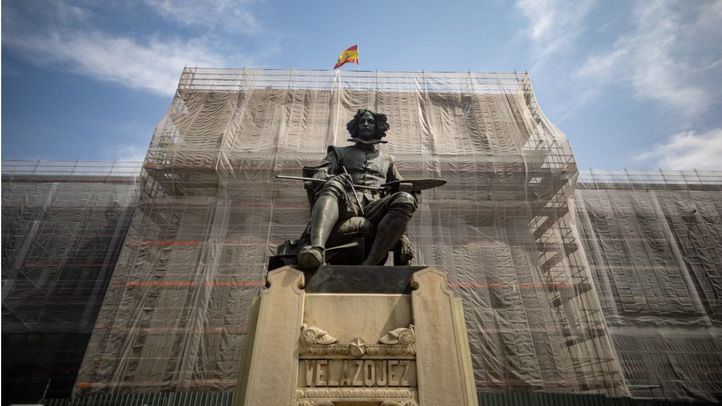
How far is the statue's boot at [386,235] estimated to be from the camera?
3.54m

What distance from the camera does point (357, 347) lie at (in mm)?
2449

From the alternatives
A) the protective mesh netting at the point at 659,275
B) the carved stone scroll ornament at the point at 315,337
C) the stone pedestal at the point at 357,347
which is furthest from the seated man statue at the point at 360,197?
the protective mesh netting at the point at 659,275

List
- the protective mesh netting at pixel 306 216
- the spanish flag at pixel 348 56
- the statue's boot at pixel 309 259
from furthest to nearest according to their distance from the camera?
the spanish flag at pixel 348 56, the protective mesh netting at pixel 306 216, the statue's boot at pixel 309 259

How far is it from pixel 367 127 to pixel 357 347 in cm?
309

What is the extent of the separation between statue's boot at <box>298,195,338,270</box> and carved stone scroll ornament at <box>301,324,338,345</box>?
606 millimetres

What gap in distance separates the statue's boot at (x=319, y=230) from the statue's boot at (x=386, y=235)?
45 centimetres

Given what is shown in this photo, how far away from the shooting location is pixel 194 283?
418 inches

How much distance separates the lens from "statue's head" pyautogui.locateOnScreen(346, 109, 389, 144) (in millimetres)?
4832

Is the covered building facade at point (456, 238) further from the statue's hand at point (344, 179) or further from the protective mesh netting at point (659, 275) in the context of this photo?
the statue's hand at point (344, 179)

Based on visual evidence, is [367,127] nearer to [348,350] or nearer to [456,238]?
[348,350]

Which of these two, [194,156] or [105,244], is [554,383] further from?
[105,244]

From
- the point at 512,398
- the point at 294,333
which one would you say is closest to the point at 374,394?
the point at 294,333

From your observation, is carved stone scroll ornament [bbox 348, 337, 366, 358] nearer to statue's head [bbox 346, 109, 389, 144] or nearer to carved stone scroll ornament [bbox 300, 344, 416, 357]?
carved stone scroll ornament [bbox 300, 344, 416, 357]

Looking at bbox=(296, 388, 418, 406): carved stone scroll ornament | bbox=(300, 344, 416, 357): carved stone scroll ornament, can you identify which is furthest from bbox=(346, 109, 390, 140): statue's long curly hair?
bbox=(296, 388, 418, 406): carved stone scroll ornament
